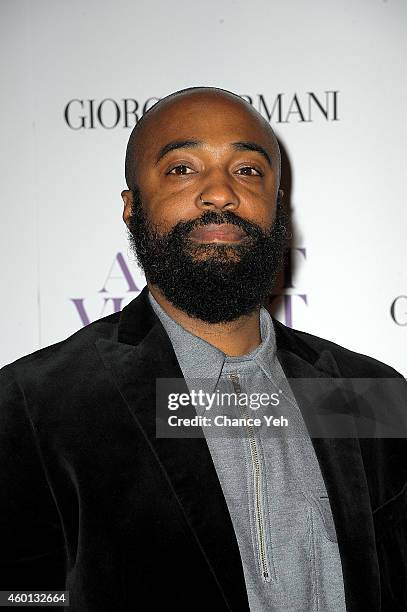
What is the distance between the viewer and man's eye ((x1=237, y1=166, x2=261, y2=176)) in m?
1.08

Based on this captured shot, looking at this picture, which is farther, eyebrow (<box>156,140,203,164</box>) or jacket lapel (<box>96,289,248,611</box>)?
eyebrow (<box>156,140,203,164</box>)

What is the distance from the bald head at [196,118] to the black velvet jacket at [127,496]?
0.26 metres

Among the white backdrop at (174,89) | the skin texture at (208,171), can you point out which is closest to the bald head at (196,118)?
the skin texture at (208,171)

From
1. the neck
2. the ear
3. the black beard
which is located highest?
the ear

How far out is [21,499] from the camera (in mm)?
979

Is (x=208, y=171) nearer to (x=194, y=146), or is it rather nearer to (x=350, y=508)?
(x=194, y=146)

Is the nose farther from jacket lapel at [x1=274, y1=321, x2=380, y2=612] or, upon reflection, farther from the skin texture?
jacket lapel at [x1=274, y1=321, x2=380, y2=612]

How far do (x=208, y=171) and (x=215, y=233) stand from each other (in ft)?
0.33

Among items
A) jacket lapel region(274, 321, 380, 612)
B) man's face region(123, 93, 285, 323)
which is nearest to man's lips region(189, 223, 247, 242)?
man's face region(123, 93, 285, 323)

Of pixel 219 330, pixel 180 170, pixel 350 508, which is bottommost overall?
pixel 350 508

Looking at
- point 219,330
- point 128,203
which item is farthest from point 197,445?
point 128,203

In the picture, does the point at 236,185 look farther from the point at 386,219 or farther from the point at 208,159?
the point at 386,219

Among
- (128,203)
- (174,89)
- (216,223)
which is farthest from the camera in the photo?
(174,89)

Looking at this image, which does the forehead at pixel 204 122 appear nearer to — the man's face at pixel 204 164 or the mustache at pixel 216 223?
the man's face at pixel 204 164
